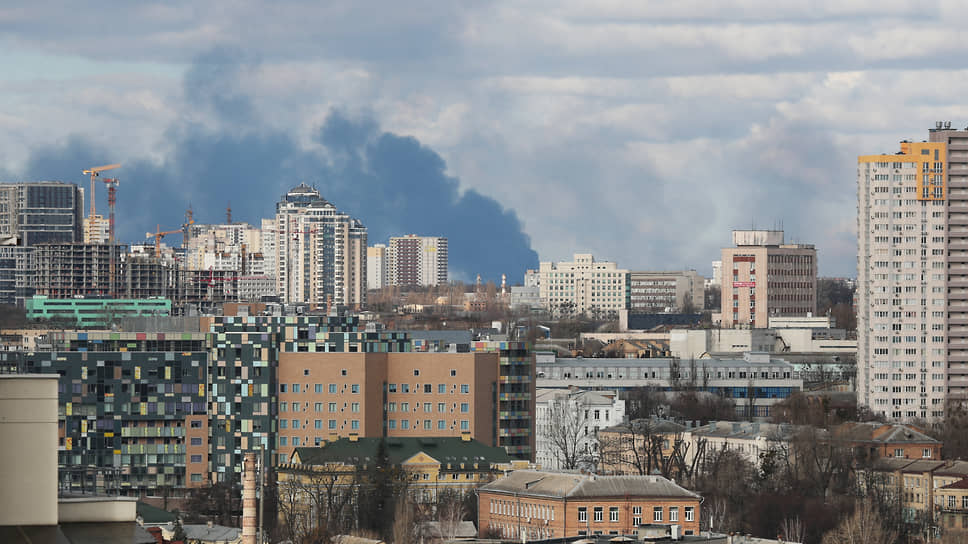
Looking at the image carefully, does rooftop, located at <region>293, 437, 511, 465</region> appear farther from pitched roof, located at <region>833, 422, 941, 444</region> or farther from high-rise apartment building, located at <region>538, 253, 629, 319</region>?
high-rise apartment building, located at <region>538, 253, 629, 319</region>

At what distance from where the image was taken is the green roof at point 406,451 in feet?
156

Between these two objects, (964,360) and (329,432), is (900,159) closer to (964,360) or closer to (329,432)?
(964,360)

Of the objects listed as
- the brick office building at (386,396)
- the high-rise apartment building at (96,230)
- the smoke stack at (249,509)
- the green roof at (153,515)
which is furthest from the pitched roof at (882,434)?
the high-rise apartment building at (96,230)

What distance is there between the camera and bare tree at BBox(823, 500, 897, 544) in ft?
127

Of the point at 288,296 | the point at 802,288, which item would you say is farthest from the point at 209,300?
the point at 802,288

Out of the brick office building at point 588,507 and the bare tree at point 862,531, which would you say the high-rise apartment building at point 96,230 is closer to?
the brick office building at point 588,507

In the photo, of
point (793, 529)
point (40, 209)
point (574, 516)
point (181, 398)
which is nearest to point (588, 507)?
point (574, 516)

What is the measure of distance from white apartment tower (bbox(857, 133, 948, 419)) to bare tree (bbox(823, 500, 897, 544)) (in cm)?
3004

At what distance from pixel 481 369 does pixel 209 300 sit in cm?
8391

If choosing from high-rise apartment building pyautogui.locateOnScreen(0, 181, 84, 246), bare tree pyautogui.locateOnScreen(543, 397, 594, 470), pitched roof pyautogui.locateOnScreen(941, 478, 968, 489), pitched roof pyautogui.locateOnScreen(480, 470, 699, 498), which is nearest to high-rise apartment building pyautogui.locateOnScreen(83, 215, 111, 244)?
high-rise apartment building pyautogui.locateOnScreen(0, 181, 84, 246)

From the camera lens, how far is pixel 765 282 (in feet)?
382

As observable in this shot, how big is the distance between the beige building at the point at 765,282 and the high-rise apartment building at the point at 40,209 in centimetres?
7882

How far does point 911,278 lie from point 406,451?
99.2 ft

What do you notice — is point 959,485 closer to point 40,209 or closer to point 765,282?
point 765,282
